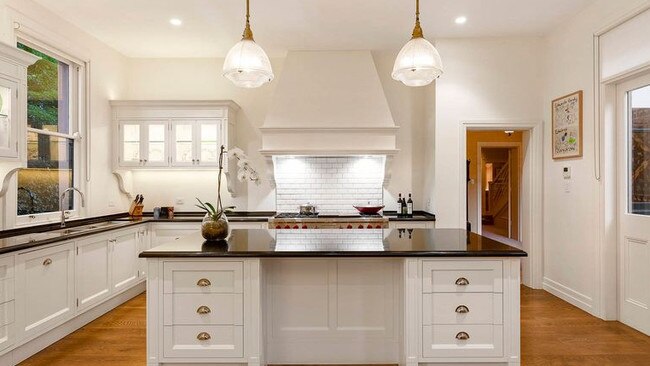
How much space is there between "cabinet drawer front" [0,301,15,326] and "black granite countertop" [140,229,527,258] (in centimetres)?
121

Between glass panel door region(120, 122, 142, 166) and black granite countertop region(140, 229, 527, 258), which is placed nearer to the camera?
black granite countertop region(140, 229, 527, 258)

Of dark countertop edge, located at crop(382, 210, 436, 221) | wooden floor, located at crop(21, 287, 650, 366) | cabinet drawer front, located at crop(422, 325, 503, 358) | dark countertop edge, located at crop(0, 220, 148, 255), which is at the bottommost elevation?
wooden floor, located at crop(21, 287, 650, 366)

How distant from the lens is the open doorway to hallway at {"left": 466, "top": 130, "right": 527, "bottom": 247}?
706 centimetres

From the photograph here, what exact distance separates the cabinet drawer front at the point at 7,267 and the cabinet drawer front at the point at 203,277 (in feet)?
4.16

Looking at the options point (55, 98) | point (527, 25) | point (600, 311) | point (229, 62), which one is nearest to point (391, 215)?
point (600, 311)

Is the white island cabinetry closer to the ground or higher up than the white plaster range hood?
closer to the ground

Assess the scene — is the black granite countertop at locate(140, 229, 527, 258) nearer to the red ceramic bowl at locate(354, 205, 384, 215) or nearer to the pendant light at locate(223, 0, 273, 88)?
the pendant light at locate(223, 0, 273, 88)

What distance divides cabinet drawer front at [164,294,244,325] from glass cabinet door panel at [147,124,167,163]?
10.4ft

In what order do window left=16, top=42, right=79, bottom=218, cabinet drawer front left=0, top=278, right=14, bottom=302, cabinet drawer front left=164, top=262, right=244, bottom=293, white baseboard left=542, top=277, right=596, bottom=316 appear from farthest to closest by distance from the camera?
white baseboard left=542, top=277, right=596, bottom=316
window left=16, top=42, right=79, bottom=218
cabinet drawer front left=0, top=278, right=14, bottom=302
cabinet drawer front left=164, top=262, right=244, bottom=293

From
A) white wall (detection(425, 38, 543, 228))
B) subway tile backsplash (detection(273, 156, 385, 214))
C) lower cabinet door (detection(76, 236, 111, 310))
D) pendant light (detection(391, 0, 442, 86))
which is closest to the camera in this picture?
pendant light (detection(391, 0, 442, 86))

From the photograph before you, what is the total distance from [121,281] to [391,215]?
339cm

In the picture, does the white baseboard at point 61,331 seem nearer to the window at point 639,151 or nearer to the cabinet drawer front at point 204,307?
the cabinet drawer front at point 204,307

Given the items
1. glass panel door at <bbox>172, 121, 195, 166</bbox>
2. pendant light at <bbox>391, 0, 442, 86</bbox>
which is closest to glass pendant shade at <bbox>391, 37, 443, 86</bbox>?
pendant light at <bbox>391, 0, 442, 86</bbox>

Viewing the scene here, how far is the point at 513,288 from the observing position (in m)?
2.36
